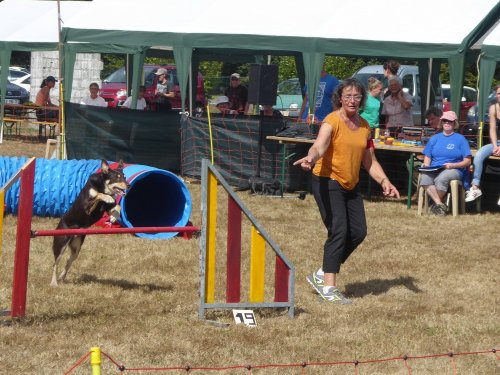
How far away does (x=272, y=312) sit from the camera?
25.0ft

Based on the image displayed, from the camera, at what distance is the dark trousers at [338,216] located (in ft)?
25.9

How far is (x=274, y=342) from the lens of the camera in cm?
680

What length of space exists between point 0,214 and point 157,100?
47.7 ft

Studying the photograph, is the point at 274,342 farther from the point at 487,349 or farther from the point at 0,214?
the point at 0,214

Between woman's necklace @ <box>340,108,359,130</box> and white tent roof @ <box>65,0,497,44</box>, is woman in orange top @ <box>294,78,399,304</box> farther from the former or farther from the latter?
white tent roof @ <box>65,0,497,44</box>

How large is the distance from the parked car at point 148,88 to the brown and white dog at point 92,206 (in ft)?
39.9

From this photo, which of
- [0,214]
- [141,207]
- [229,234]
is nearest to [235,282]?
[229,234]

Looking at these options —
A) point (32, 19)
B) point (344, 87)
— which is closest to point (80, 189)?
point (344, 87)

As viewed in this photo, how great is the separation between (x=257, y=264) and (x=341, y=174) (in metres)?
1.04

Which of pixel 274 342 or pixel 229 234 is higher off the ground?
pixel 229 234

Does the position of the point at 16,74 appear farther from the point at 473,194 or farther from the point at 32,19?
the point at 473,194

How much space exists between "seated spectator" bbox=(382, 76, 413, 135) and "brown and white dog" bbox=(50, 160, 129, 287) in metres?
7.49

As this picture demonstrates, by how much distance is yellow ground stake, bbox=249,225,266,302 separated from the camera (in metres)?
7.31

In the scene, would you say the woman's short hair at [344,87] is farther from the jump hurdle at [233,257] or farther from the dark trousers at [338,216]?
the jump hurdle at [233,257]
